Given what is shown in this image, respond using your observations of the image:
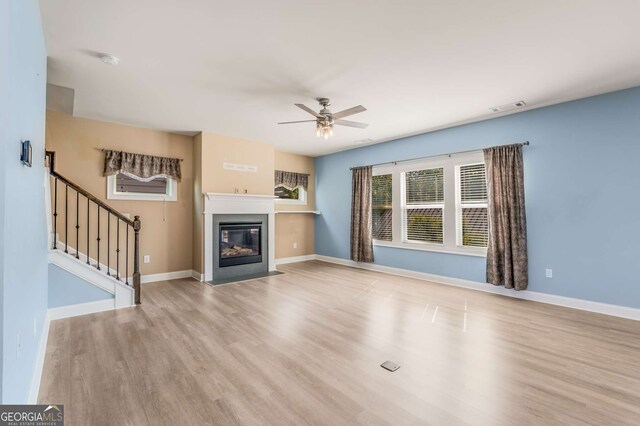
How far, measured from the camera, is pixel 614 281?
353 centimetres

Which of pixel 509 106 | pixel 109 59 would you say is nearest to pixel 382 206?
pixel 509 106

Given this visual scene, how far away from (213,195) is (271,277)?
6.30ft

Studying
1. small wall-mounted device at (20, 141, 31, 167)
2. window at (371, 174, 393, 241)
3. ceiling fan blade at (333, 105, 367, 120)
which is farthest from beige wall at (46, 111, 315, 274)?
small wall-mounted device at (20, 141, 31, 167)

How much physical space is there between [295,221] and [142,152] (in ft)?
12.0

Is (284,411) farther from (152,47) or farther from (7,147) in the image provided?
(152,47)

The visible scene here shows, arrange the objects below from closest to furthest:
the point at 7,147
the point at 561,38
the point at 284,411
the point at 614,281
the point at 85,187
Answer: the point at 7,147 < the point at 284,411 < the point at 561,38 < the point at 614,281 < the point at 85,187

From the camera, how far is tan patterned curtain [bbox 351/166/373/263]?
20.6ft

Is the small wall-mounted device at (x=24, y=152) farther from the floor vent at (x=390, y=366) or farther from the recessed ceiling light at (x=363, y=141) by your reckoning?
the recessed ceiling light at (x=363, y=141)

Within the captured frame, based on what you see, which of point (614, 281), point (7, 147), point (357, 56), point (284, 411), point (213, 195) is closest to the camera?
point (7, 147)

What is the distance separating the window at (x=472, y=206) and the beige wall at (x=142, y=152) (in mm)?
5100

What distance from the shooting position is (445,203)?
5.10 metres

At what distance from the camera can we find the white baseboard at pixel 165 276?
5090 mm

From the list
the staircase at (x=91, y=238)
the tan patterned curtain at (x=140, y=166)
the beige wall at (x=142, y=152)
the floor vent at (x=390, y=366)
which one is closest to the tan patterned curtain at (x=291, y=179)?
the beige wall at (x=142, y=152)

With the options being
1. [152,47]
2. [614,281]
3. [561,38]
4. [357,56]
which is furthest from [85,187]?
[614,281]
